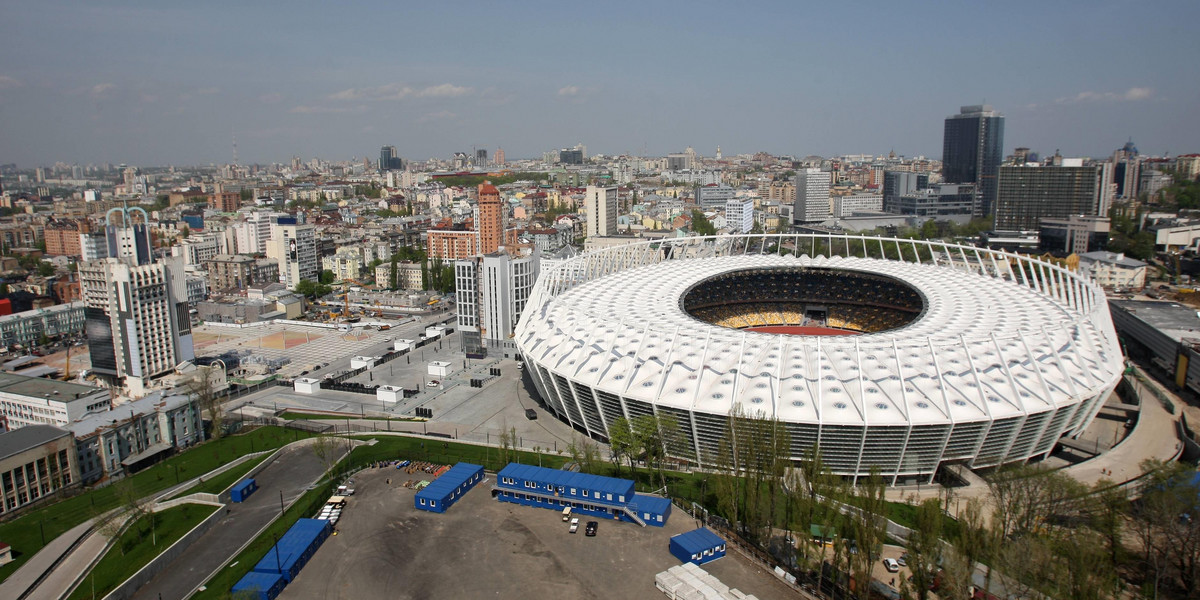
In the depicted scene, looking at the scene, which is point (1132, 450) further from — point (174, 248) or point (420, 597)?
point (174, 248)

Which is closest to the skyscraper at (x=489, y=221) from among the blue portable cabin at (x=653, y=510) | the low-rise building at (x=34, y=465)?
the low-rise building at (x=34, y=465)

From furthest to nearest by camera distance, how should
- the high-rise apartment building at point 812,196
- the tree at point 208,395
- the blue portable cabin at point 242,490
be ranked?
1. the high-rise apartment building at point 812,196
2. the tree at point 208,395
3. the blue portable cabin at point 242,490

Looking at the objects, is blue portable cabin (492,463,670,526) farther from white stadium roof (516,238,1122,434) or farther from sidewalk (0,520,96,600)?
sidewalk (0,520,96,600)

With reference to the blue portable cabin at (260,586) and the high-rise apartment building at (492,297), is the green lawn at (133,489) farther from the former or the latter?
the high-rise apartment building at (492,297)

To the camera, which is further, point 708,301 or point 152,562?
point 708,301

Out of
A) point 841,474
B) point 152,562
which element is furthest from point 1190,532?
point 152,562

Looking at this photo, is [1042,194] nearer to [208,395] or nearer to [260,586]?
[208,395]
